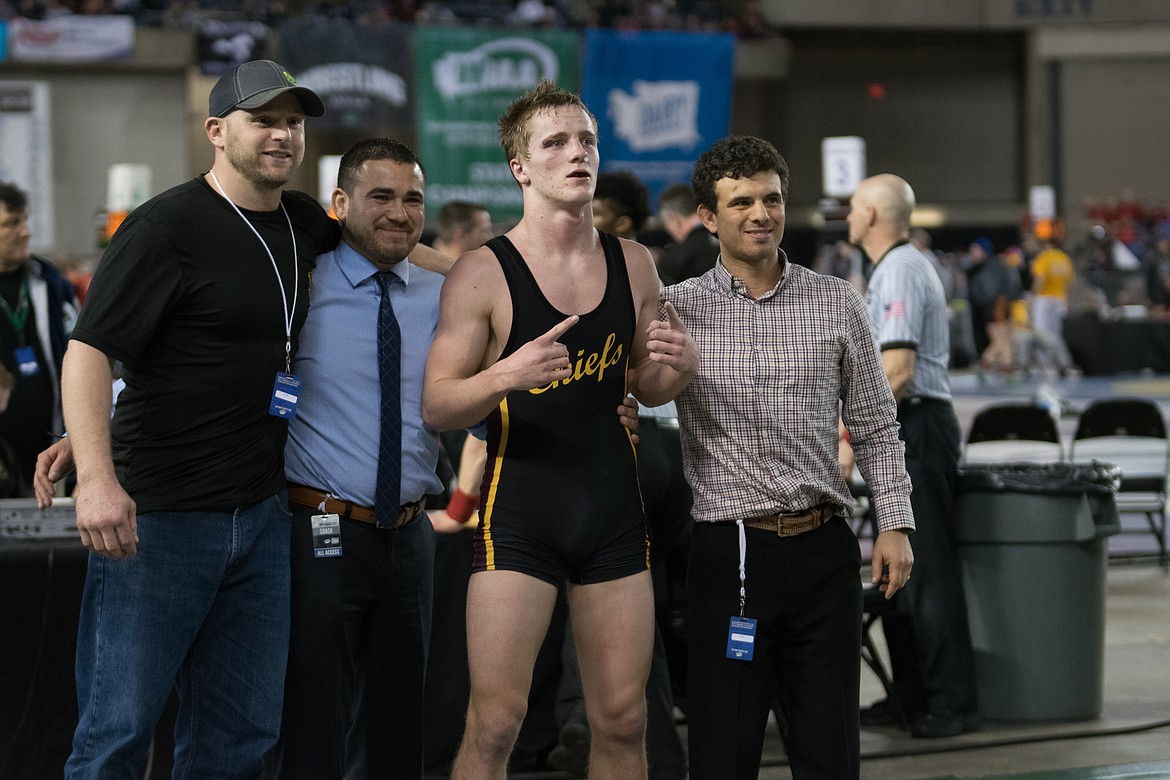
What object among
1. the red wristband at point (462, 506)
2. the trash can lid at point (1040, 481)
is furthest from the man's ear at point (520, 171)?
the trash can lid at point (1040, 481)

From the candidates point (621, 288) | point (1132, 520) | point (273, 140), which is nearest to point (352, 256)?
point (273, 140)

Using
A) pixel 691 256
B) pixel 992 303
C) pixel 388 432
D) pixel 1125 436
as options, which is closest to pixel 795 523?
pixel 388 432

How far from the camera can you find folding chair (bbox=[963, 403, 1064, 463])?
8875mm

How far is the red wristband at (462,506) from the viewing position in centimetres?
492

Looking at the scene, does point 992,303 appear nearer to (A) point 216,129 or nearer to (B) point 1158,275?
(B) point 1158,275

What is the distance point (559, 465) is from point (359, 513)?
22.0 inches

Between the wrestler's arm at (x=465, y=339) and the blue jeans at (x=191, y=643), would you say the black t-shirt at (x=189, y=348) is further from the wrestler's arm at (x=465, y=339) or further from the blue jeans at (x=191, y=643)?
the wrestler's arm at (x=465, y=339)

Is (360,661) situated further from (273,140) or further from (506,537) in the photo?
(273,140)

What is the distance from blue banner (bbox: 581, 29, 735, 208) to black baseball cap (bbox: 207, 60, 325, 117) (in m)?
17.6

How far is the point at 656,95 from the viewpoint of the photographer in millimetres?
21031

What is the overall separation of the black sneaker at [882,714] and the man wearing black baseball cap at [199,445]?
317cm

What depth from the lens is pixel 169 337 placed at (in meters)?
3.28

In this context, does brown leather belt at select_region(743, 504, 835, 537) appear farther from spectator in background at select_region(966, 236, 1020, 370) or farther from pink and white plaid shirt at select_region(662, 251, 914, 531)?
spectator in background at select_region(966, 236, 1020, 370)

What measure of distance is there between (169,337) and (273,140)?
0.54 meters
